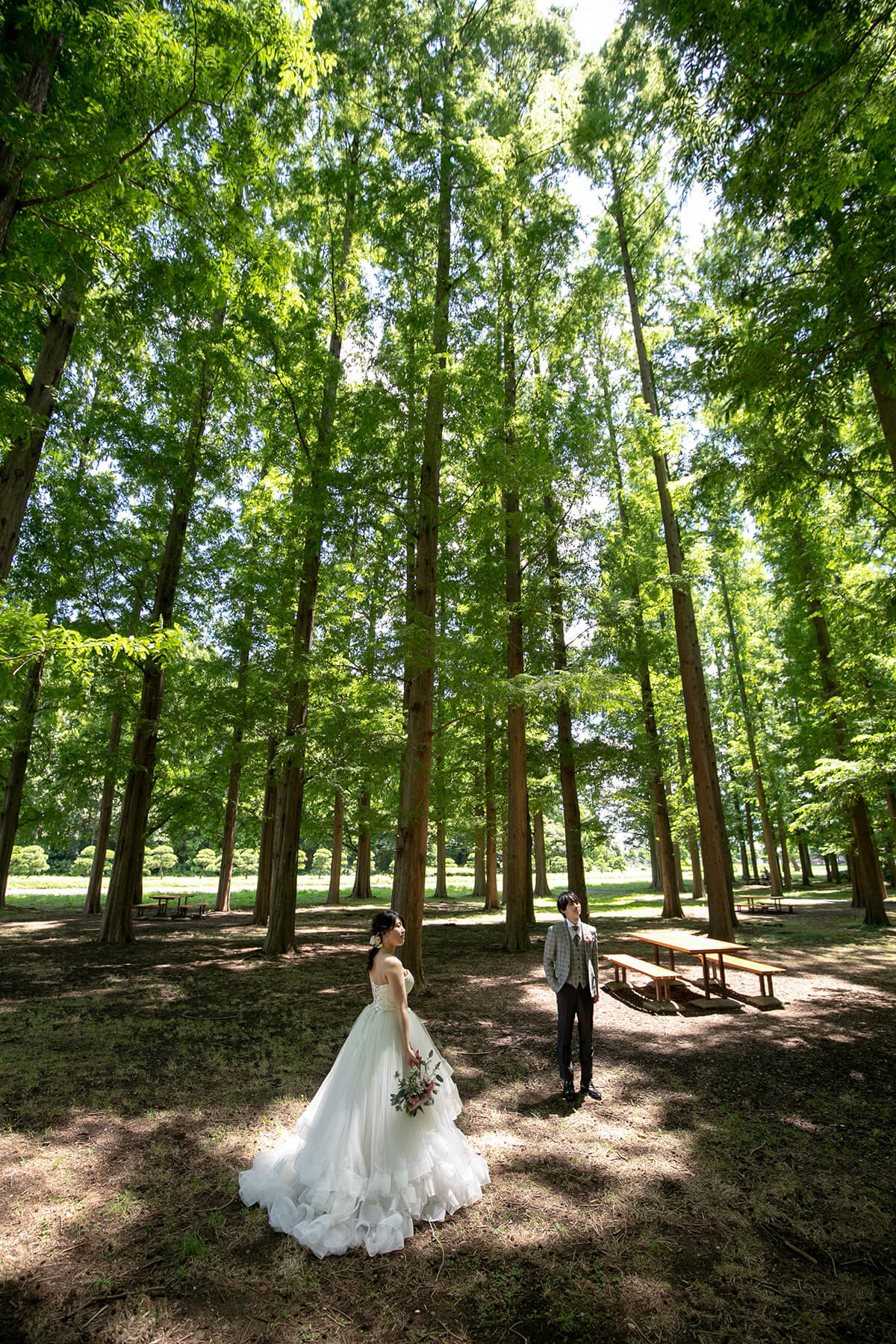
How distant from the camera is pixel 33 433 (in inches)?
245

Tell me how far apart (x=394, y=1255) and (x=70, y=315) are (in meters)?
9.19

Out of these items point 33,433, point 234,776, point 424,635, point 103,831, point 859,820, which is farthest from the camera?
point 234,776

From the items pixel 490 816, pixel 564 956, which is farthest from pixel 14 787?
pixel 564 956

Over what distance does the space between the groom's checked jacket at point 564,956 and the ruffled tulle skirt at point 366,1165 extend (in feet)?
5.71

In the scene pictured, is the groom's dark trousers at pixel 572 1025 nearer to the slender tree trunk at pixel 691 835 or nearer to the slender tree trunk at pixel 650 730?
the slender tree trunk at pixel 650 730

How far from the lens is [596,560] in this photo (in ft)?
51.6

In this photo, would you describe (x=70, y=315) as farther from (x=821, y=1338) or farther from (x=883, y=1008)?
(x=883, y=1008)

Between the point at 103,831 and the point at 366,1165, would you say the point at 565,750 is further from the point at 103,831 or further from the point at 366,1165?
the point at 103,831

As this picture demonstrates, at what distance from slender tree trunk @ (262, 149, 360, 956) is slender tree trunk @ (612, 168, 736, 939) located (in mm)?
6342

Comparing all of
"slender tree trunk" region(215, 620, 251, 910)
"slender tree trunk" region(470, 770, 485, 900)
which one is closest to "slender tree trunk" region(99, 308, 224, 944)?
"slender tree trunk" region(215, 620, 251, 910)

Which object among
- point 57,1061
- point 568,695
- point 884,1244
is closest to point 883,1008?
point 884,1244

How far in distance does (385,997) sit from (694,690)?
33.4 feet

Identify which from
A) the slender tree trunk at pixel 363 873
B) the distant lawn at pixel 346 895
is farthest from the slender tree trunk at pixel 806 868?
the slender tree trunk at pixel 363 873

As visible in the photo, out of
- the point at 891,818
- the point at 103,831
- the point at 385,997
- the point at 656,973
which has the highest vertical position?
the point at 891,818
